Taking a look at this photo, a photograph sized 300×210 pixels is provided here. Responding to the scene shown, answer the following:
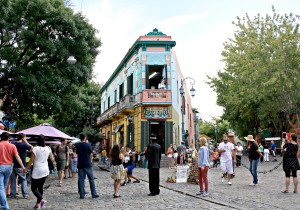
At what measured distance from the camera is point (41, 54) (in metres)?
17.5

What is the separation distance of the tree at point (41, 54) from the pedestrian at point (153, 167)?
7.95m

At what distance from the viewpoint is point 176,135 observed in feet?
89.0

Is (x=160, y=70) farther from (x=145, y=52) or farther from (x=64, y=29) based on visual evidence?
(x=64, y=29)

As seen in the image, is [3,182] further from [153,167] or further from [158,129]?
[158,129]

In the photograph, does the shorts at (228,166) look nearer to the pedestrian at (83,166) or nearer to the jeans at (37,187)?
the pedestrian at (83,166)

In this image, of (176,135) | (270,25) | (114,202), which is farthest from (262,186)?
(270,25)

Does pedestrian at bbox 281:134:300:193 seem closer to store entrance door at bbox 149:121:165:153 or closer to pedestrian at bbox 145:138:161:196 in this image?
pedestrian at bbox 145:138:161:196

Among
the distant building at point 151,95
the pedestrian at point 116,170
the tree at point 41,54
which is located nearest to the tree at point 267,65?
the distant building at point 151,95

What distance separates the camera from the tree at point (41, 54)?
16297 mm

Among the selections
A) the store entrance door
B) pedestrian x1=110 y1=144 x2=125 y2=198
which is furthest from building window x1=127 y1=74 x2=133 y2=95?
pedestrian x1=110 y1=144 x2=125 y2=198

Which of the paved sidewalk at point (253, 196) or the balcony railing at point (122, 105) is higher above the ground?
the balcony railing at point (122, 105)

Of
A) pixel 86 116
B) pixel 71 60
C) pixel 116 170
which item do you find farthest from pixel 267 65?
pixel 86 116

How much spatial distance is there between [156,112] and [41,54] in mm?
10516

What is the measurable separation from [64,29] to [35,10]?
60.9 inches
